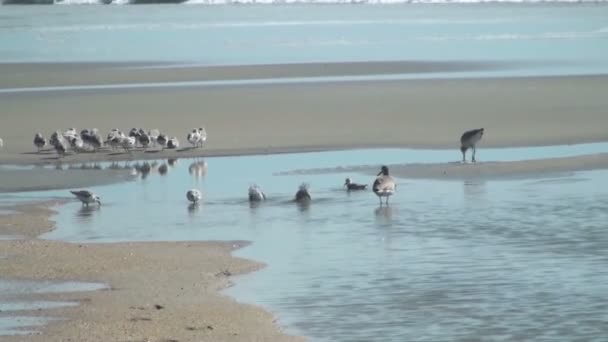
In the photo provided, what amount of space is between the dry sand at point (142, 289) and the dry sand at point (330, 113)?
8964 mm

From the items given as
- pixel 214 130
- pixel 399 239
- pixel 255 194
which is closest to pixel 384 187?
pixel 255 194

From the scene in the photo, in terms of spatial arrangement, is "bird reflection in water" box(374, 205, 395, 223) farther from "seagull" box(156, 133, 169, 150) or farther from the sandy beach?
"seagull" box(156, 133, 169, 150)

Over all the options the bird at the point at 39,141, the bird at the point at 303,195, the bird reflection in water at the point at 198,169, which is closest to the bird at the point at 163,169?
the bird reflection in water at the point at 198,169

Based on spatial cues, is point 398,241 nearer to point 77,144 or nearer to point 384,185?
point 384,185

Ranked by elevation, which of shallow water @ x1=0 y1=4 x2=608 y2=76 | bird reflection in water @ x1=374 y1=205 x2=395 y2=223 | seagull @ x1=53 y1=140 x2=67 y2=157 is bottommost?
bird reflection in water @ x1=374 y1=205 x2=395 y2=223

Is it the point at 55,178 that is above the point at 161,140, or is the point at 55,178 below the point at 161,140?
below

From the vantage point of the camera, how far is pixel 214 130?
2788cm

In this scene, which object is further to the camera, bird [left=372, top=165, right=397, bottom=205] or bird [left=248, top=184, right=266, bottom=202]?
bird [left=248, top=184, right=266, bottom=202]

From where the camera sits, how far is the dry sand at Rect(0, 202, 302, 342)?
38.1ft

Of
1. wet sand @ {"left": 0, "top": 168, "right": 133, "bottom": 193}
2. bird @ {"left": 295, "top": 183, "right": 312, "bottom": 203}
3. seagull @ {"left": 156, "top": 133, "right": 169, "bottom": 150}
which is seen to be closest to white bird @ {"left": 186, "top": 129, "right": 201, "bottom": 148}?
seagull @ {"left": 156, "top": 133, "right": 169, "bottom": 150}

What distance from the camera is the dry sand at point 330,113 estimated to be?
25.7 metres

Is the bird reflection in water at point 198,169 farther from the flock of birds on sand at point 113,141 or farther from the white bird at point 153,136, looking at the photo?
the white bird at point 153,136

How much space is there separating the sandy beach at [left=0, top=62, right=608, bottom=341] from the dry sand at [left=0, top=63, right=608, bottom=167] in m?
0.04

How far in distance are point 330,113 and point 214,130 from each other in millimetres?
2980
